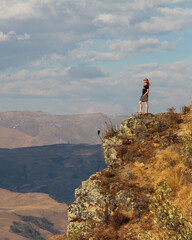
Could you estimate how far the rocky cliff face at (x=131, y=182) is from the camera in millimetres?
11711

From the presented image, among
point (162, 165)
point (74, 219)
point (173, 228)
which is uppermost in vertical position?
point (162, 165)

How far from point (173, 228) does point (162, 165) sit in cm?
558

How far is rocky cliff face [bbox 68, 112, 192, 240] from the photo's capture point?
38.4 ft

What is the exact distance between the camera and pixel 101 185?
14062 mm

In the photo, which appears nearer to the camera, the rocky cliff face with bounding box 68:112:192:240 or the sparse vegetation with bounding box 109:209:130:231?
the sparse vegetation with bounding box 109:209:130:231

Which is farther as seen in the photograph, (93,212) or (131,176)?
(131,176)

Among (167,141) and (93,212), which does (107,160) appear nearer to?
(167,141)

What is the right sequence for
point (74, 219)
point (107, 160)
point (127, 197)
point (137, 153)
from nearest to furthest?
point (127, 197) < point (74, 219) < point (137, 153) < point (107, 160)

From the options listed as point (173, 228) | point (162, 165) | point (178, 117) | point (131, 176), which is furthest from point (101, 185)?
point (178, 117)

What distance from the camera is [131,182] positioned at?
1389 centimetres

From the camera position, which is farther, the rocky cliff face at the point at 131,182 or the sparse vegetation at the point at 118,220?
the rocky cliff face at the point at 131,182

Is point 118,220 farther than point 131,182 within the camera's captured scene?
No

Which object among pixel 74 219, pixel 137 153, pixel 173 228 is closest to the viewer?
pixel 173 228

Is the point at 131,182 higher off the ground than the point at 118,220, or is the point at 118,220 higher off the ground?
the point at 131,182
